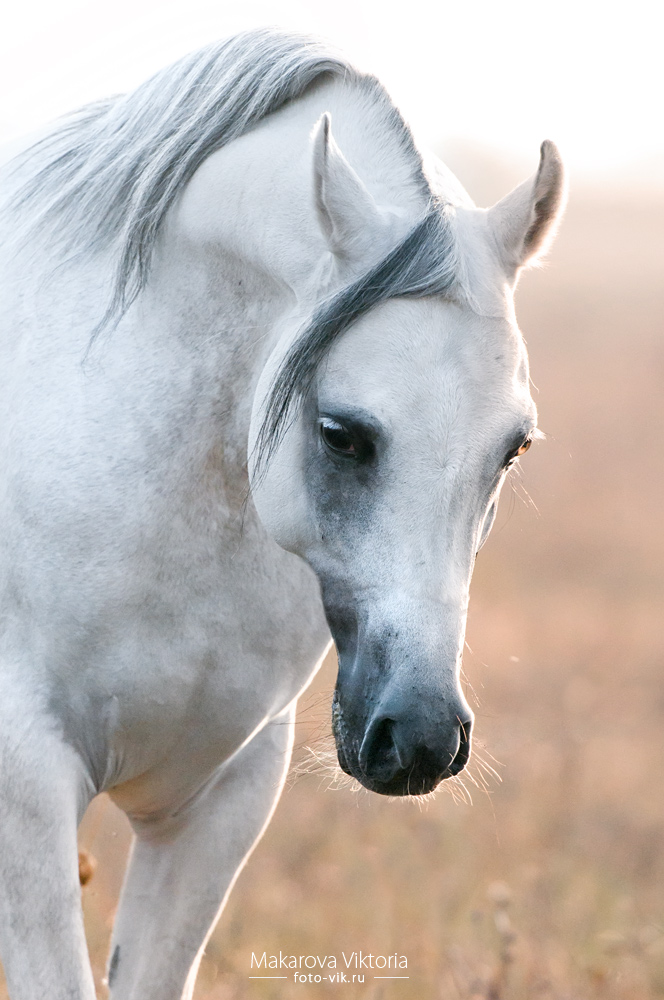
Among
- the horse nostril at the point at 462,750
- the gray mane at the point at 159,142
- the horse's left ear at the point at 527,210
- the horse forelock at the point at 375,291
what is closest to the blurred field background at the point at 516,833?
the horse nostril at the point at 462,750

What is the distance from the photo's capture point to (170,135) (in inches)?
106

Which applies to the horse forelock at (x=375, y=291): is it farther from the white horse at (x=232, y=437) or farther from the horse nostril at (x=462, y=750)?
the horse nostril at (x=462, y=750)

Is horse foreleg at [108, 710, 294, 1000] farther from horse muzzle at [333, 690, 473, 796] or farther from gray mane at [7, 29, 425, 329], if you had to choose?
gray mane at [7, 29, 425, 329]

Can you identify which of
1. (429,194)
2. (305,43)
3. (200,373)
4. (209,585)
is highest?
(305,43)

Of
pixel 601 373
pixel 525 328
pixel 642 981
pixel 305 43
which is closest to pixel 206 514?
pixel 305 43

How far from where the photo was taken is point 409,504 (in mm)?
2215

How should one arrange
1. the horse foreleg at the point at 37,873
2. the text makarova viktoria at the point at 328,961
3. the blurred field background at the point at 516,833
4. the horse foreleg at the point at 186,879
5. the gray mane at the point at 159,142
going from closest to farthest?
1. the horse foreleg at the point at 37,873
2. the gray mane at the point at 159,142
3. the horse foreleg at the point at 186,879
4. the blurred field background at the point at 516,833
5. the text makarova viktoria at the point at 328,961

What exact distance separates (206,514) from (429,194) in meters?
0.90

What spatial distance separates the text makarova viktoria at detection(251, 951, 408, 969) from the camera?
13.4 feet

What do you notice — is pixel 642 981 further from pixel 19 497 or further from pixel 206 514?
pixel 19 497

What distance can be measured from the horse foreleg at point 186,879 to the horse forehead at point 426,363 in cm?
119

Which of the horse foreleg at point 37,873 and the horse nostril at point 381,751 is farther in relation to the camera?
the horse foreleg at point 37,873

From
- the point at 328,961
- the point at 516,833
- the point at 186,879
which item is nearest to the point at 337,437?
the point at 186,879

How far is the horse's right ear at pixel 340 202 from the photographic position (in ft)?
7.45
